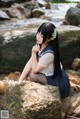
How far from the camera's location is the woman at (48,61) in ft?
12.4

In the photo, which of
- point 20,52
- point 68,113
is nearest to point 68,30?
point 20,52

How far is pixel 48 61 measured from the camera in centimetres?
380

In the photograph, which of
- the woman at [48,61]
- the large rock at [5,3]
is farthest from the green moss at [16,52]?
the large rock at [5,3]

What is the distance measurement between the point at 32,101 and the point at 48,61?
699 millimetres

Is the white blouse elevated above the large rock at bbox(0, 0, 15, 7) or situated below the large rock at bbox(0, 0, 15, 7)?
above

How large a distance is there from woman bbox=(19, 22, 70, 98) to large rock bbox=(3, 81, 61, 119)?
29cm

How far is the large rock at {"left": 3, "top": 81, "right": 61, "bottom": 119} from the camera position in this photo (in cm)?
321

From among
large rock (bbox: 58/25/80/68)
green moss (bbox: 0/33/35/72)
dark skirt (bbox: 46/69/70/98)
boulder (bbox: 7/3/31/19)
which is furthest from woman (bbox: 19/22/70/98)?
boulder (bbox: 7/3/31/19)

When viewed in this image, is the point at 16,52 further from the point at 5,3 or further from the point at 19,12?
the point at 5,3

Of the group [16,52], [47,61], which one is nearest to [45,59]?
[47,61]

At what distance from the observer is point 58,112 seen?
331 centimetres

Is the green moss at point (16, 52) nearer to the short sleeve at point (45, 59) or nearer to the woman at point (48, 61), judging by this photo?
the woman at point (48, 61)

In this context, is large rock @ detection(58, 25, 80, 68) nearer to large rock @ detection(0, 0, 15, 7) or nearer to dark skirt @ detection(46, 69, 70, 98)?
dark skirt @ detection(46, 69, 70, 98)

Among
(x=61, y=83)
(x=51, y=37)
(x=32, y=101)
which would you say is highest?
(x=51, y=37)
